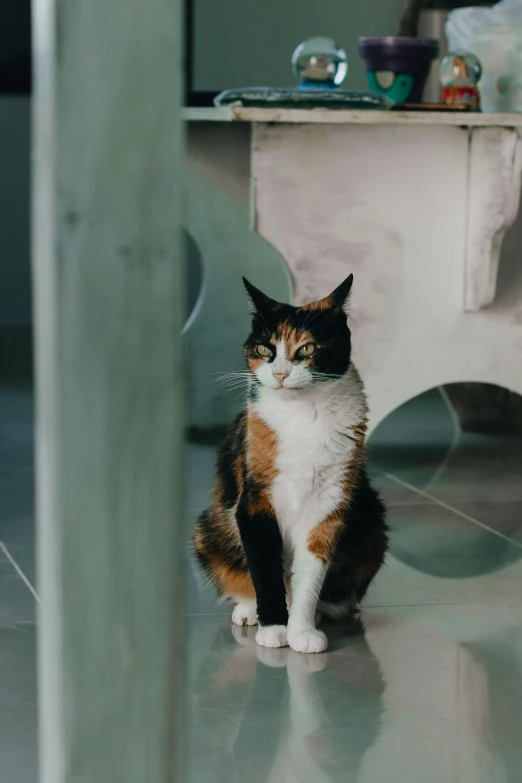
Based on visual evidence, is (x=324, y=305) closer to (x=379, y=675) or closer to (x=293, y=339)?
(x=293, y=339)

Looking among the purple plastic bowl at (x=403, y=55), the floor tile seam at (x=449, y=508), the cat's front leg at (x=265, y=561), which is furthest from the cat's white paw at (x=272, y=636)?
the purple plastic bowl at (x=403, y=55)

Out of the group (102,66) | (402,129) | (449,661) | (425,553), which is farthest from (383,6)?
(102,66)

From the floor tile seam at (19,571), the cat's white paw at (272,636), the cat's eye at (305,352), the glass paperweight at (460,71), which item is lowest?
the floor tile seam at (19,571)

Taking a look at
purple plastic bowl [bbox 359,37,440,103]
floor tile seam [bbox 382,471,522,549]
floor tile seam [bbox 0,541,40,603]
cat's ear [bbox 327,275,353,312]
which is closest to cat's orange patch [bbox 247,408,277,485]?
cat's ear [bbox 327,275,353,312]

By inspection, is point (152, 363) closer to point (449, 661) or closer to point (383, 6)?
point (449, 661)

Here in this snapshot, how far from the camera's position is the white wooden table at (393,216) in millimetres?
2645

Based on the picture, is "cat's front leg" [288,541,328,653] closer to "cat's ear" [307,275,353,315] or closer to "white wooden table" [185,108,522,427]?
"cat's ear" [307,275,353,315]

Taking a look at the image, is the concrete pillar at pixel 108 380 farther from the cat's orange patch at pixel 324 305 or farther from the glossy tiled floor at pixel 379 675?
the cat's orange patch at pixel 324 305

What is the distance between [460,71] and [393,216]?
1.33ft

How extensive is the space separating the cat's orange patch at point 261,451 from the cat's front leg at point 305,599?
12cm

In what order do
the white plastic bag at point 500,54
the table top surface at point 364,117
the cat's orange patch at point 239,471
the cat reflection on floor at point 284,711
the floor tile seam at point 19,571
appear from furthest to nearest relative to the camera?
the white plastic bag at point 500,54 → the table top surface at point 364,117 → the floor tile seam at point 19,571 → the cat's orange patch at point 239,471 → the cat reflection on floor at point 284,711

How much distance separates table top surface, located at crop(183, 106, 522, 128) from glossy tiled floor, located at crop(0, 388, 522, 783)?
34.1 inches

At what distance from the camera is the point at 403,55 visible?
9.48 ft

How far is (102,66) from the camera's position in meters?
0.76
